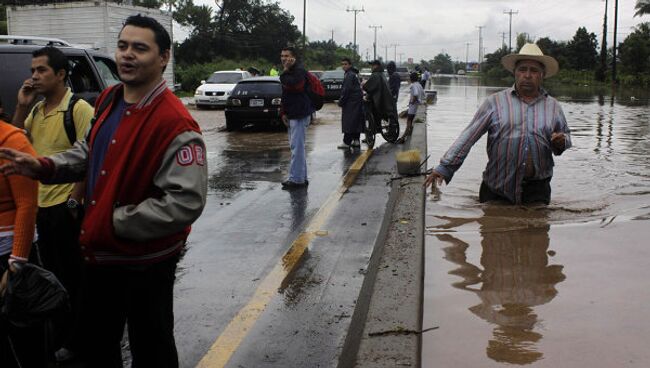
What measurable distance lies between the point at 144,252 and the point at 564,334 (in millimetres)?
2756

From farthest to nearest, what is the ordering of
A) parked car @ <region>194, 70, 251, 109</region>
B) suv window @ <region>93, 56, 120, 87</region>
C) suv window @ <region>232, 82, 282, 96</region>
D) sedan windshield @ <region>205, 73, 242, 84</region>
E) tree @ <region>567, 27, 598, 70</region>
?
tree @ <region>567, 27, 598, 70</region>
sedan windshield @ <region>205, 73, 242, 84</region>
parked car @ <region>194, 70, 251, 109</region>
suv window @ <region>232, 82, 282, 96</region>
suv window @ <region>93, 56, 120, 87</region>

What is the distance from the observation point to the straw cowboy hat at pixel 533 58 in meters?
5.67

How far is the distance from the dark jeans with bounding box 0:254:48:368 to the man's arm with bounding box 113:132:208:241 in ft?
3.29

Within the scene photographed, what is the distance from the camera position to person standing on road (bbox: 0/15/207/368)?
102 inches

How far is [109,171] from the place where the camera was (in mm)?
2648

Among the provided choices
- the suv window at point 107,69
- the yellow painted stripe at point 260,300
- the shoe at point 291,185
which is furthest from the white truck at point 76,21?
the yellow painted stripe at point 260,300

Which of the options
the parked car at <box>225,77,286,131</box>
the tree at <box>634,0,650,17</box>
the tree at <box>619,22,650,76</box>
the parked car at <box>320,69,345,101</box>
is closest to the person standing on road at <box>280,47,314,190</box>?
the parked car at <box>225,77,286,131</box>

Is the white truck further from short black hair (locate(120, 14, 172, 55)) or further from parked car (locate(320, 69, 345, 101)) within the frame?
short black hair (locate(120, 14, 172, 55))

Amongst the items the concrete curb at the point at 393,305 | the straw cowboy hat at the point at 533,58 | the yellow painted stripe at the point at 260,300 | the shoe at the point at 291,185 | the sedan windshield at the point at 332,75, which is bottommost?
the yellow painted stripe at the point at 260,300

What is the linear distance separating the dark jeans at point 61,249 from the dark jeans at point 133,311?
1.09 m

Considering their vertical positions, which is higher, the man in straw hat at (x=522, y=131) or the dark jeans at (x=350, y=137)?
the man in straw hat at (x=522, y=131)

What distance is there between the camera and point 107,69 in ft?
23.4

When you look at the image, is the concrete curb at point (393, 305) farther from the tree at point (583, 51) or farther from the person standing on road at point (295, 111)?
the tree at point (583, 51)

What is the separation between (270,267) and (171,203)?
3242 millimetres
